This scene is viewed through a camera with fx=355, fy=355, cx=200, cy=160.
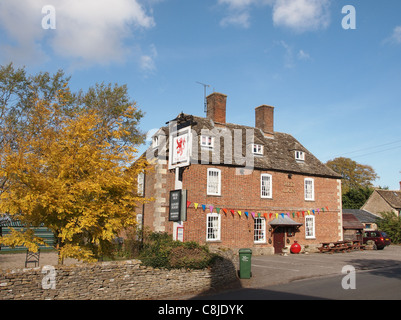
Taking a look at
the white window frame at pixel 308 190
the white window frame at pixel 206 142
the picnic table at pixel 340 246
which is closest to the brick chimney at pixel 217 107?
the white window frame at pixel 206 142

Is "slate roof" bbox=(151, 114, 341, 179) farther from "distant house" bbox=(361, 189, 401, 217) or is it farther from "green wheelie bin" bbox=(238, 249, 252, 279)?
"distant house" bbox=(361, 189, 401, 217)

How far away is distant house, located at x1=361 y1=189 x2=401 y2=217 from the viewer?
4610 centimetres

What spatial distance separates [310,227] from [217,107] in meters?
12.0

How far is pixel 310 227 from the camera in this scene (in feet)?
92.8

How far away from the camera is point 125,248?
21.9m

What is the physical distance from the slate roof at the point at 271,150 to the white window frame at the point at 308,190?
0.62m

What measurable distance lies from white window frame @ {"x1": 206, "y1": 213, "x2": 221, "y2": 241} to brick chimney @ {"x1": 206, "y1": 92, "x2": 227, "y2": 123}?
7.71 metres

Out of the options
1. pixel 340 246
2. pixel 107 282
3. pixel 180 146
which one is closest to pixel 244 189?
pixel 180 146

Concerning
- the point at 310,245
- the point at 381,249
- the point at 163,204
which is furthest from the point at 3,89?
the point at 381,249

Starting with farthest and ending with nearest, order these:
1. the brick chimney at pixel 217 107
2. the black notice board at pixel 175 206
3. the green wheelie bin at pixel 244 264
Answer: the brick chimney at pixel 217 107
the black notice board at pixel 175 206
the green wheelie bin at pixel 244 264

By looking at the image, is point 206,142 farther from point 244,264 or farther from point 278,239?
point 244,264

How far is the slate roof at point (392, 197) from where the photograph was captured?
1812 inches

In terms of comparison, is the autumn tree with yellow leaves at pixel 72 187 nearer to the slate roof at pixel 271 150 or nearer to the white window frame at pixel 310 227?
the slate roof at pixel 271 150
